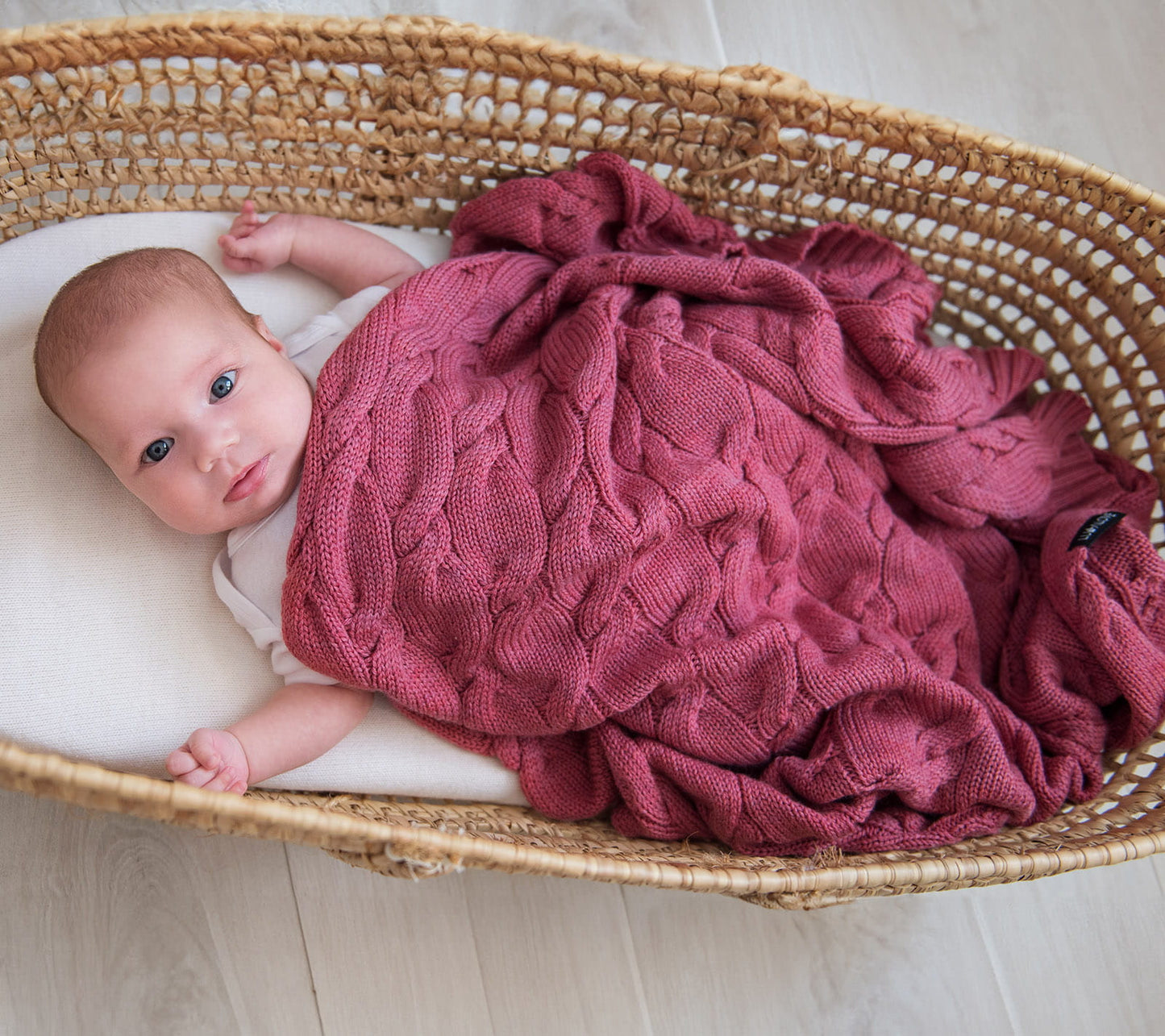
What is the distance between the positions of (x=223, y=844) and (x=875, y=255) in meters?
1.09

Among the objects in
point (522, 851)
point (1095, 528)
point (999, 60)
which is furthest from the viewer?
point (999, 60)

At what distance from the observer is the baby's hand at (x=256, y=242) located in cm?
107

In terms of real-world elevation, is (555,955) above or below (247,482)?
below

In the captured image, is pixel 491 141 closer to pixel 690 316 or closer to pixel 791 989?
pixel 690 316

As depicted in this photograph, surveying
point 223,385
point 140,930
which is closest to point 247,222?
point 223,385

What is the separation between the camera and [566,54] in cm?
100

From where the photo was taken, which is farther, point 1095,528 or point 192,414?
point 1095,528

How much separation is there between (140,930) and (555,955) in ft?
1.69

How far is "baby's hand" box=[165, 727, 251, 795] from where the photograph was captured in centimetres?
87

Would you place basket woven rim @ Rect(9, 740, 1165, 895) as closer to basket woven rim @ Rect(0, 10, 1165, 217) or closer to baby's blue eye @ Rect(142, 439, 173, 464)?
baby's blue eye @ Rect(142, 439, 173, 464)

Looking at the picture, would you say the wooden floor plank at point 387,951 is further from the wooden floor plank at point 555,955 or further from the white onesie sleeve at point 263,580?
the white onesie sleeve at point 263,580

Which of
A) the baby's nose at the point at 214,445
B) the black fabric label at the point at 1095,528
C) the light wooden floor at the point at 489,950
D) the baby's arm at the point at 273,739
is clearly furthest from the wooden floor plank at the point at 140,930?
the black fabric label at the point at 1095,528

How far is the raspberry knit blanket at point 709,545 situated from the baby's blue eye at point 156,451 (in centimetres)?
13

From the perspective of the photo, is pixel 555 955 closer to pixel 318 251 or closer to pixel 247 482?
pixel 247 482
